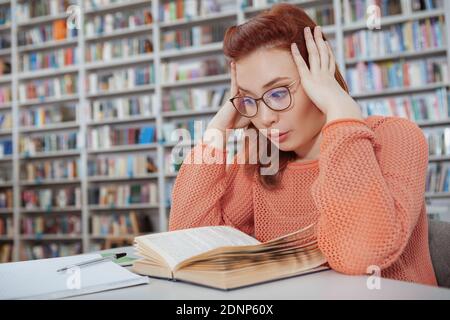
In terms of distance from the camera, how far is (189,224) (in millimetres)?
1002

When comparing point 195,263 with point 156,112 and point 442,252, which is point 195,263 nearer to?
point 442,252

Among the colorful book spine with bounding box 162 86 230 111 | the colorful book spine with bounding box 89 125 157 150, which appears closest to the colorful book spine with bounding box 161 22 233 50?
the colorful book spine with bounding box 162 86 230 111

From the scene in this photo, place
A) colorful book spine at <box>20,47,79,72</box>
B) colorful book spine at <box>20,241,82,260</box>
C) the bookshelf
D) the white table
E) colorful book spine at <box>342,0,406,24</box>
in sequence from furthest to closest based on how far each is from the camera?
colorful book spine at <box>20,47,79,72</box> → colorful book spine at <box>20,241,82,260</box> → the bookshelf → colorful book spine at <box>342,0,406,24</box> → the white table

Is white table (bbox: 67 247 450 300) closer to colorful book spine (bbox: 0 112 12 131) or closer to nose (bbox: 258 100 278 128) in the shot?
nose (bbox: 258 100 278 128)

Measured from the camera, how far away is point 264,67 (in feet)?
2.88

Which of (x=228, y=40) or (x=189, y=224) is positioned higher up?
(x=228, y=40)

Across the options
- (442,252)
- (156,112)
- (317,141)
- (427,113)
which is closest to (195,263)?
(317,141)

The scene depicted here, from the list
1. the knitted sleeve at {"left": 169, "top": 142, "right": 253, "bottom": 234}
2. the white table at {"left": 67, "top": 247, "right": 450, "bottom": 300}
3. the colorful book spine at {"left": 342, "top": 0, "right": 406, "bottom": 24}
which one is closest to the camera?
the white table at {"left": 67, "top": 247, "right": 450, "bottom": 300}

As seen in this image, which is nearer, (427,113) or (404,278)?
(404,278)

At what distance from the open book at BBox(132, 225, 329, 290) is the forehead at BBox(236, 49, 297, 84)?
1.06ft

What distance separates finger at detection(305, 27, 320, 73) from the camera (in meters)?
0.87

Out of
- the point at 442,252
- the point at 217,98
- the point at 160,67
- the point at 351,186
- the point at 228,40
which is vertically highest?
the point at 160,67
